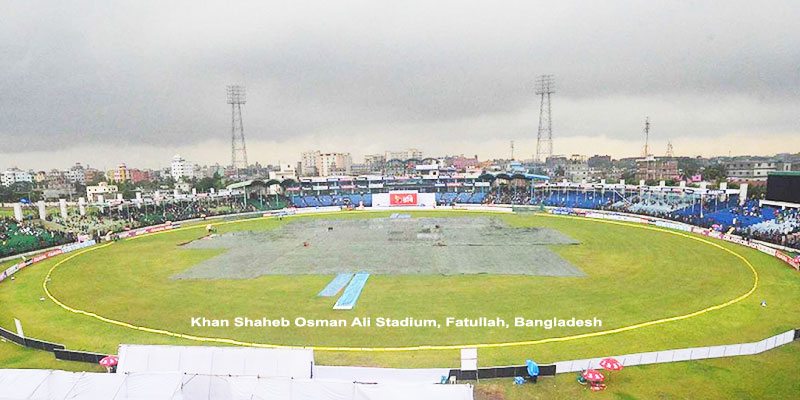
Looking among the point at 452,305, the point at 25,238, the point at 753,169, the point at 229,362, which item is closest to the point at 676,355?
the point at 452,305

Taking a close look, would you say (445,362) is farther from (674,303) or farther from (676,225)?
(676,225)

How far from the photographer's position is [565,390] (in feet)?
54.4

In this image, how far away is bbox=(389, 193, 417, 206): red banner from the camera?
8875 centimetres

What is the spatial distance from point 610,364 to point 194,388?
50.1ft

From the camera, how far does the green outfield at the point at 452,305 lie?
20.8 meters

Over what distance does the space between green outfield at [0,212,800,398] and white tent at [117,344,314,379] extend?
5151 mm

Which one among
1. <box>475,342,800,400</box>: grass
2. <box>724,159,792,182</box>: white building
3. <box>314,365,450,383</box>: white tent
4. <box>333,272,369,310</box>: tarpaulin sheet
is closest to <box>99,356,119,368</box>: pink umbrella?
<box>314,365,450,383</box>: white tent

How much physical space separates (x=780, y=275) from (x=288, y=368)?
38.4 m

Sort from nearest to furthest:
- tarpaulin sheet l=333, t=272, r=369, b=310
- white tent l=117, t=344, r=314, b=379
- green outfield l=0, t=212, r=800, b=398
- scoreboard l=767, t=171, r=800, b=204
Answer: white tent l=117, t=344, r=314, b=379
green outfield l=0, t=212, r=800, b=398
tarpaulin sheet l=333, t=272, r=369, b=310
scoreboard l=767, t=171, r=800, b=204

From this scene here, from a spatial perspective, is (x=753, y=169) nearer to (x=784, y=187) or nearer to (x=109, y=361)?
(x=784, y=187)

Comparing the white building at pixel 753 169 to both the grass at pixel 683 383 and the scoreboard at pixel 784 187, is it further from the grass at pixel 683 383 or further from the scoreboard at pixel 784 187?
the grass at pixel 683 383

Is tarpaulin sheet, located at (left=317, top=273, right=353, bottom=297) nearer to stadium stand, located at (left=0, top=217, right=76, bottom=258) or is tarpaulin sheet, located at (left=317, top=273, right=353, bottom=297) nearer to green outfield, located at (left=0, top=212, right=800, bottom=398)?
green outfield, located at (left=0, top=212, right=800, bottom=398)

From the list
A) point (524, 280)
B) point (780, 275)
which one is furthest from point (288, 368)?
point (780, 275)

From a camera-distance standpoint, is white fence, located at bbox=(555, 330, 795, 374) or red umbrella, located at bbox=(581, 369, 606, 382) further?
white fence, located at bbox=(555, 330, 795, 374)
